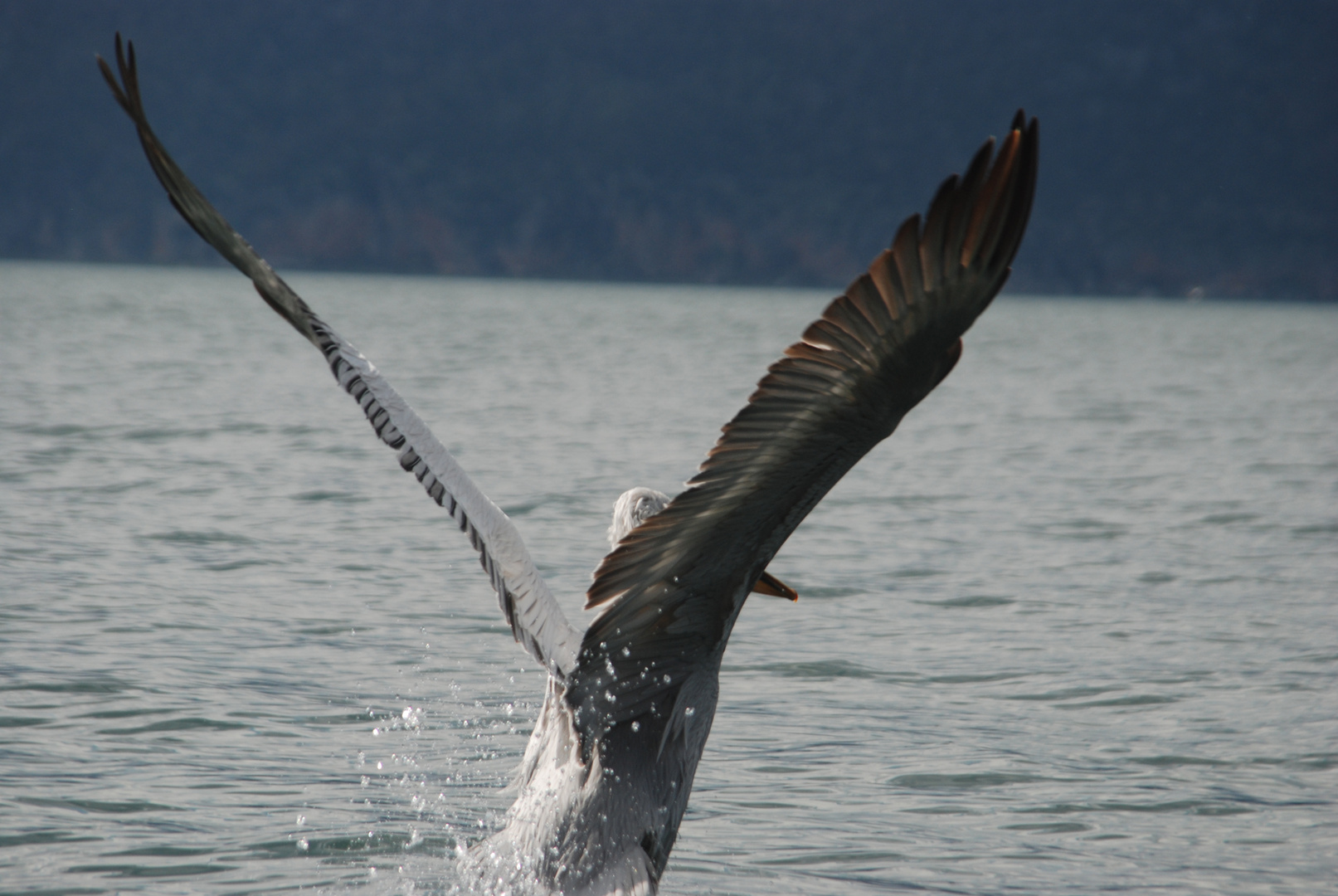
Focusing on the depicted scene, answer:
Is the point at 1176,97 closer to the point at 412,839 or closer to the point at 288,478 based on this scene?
the point at 288,478

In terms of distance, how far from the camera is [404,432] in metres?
4.51

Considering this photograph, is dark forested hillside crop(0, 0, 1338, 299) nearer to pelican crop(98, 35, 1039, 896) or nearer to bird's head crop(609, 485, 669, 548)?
bird's head crop(609, 485, 669, 548)

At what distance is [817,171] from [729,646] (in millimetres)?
101596

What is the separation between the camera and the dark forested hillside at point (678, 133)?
102 meters

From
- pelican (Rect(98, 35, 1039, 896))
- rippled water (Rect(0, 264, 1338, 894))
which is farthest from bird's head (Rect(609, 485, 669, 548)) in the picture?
rippled water (Rect(0, 264, 1338, 894))

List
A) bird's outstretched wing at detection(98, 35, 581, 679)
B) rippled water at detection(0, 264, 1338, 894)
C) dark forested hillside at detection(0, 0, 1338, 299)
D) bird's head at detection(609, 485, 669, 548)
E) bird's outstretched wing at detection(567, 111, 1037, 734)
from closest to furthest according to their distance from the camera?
1. bird's outstretched wing at detection(567, 111, 1037, 734)
2. bird's outstretched wing at detection(98, 35, 581, 679)
3. bird's head at detection(609, 485, 669, 548)
4. rippled water at detection(0, 264, 1338, 894)
5. dark forested hillside at detection(0, 0, 1338, 299)

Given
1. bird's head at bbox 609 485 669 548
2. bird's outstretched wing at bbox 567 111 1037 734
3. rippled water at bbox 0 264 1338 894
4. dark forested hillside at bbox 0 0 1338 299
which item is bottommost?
dark forested hillside at bbox 0 0 1338 299

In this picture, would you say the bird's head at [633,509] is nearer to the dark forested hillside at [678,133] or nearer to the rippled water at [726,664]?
the rippled water at [726,664]

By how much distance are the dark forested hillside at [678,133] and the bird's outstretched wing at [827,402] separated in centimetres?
9439

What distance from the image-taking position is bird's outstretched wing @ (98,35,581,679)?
14.0ft

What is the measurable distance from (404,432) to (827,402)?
4.17 feet

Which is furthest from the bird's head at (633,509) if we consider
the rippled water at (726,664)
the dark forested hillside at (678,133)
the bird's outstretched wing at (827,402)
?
the dark forested hillside at (678,133)

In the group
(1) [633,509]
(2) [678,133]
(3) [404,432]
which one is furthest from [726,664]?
(2) [678,133]

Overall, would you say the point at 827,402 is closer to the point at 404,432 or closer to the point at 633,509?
the point at 404,432
